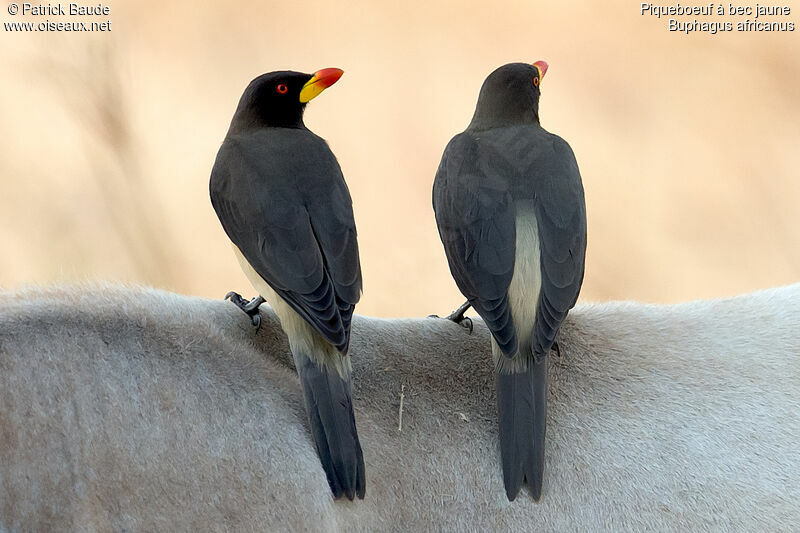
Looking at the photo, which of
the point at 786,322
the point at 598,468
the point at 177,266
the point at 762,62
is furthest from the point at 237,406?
the point at 762,62

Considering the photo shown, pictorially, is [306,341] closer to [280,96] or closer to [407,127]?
[280,96]

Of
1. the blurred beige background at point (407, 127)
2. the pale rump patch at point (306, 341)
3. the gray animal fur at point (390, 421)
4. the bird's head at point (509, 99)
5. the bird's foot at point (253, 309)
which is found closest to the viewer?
the gray animal fur at point (390, 421)

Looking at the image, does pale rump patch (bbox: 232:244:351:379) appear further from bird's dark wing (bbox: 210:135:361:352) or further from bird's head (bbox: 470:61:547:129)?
bird's head (bbox: 470:61:547:129)

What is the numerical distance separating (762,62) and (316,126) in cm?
159

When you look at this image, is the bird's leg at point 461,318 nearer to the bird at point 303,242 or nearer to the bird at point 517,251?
the bird at point 517,251

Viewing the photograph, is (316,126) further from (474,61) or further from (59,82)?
(59,82)

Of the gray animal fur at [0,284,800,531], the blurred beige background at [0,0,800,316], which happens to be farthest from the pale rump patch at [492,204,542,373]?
the blurred beige background at [0,0,800,316]

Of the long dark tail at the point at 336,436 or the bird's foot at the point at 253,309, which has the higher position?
the bird's foot at the point at 253,309

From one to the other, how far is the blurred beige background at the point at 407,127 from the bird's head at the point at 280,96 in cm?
130

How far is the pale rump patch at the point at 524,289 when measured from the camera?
48.8 inches

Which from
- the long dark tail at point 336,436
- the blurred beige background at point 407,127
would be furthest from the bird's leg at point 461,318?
the blurred beige background at point 407,127

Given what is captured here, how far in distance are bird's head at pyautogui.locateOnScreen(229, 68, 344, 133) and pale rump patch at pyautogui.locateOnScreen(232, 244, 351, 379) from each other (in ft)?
0.93

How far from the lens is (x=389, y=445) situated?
1.27 meters

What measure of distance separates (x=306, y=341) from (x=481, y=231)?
298mm
